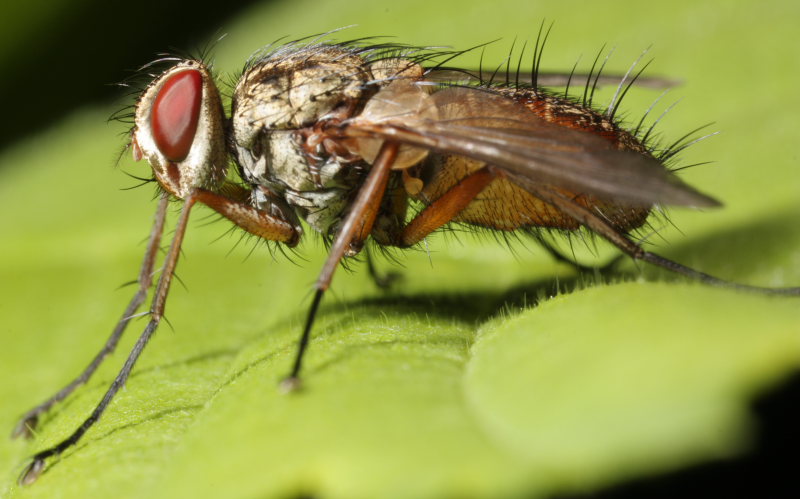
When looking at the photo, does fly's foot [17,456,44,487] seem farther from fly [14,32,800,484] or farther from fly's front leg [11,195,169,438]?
fly's front leg [11,195,169,438]

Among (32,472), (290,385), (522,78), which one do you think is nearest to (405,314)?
(290,385)

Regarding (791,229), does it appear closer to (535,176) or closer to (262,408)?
(535,176)

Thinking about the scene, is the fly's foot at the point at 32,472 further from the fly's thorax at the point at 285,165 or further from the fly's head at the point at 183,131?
the fly's thorax at the point at 285,165

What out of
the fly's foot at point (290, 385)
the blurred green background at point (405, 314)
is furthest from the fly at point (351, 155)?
the fly's foot at point (290, 385)

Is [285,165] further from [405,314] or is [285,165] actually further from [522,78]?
[522,78]

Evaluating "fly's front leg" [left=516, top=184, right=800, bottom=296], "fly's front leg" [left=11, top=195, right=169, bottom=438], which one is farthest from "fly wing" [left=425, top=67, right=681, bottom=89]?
"fly's front leg" [left=11, top=195, right=169, bottom=438]

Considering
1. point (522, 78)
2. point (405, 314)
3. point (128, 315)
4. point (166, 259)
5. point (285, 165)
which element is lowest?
point (128, 315)
